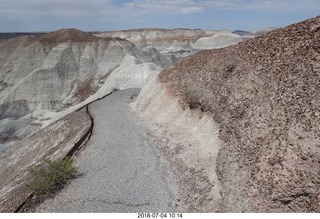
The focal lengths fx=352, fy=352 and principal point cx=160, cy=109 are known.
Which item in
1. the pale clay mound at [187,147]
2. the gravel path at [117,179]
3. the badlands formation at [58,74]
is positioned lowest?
the badlands formation at [58,74]

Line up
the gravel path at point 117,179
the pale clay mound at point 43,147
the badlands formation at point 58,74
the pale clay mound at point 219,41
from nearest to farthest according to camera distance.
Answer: the gravel path at point 117,179, the pale clay mound at point 43,147, the badlands formation at point 58,74, the pale clay mound at point 219,41

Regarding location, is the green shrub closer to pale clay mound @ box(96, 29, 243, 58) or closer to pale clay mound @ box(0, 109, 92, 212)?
pale clay mound @ box(0, 109, 92, 212)

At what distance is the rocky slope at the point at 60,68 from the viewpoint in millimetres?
58947

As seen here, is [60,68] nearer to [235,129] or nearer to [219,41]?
[235,129]

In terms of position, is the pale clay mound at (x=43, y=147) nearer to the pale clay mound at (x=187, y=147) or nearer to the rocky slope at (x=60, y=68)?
the pale clay mound at (x=187, y=147)

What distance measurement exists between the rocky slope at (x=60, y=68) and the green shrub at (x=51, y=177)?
3492 cm

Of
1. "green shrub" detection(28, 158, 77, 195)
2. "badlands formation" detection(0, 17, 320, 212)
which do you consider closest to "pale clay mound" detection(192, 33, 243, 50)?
"badlands formation" detection(0, 17, 320, 212)

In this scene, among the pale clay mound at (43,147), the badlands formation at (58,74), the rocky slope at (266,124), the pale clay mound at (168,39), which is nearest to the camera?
the rocky slope at (266,124)

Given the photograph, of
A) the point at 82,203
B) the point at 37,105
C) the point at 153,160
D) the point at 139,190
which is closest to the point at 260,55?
the point at 153,160

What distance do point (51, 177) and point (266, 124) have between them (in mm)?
7461

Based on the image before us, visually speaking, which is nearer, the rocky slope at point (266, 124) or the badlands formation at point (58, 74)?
the rocky slope at point (266, 124)

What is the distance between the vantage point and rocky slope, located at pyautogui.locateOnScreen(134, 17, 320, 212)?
30.4ft

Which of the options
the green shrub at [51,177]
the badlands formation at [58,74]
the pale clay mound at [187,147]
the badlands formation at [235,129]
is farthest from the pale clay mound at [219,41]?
the green shrub at [51,177]

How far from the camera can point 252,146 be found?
10.9 meters
